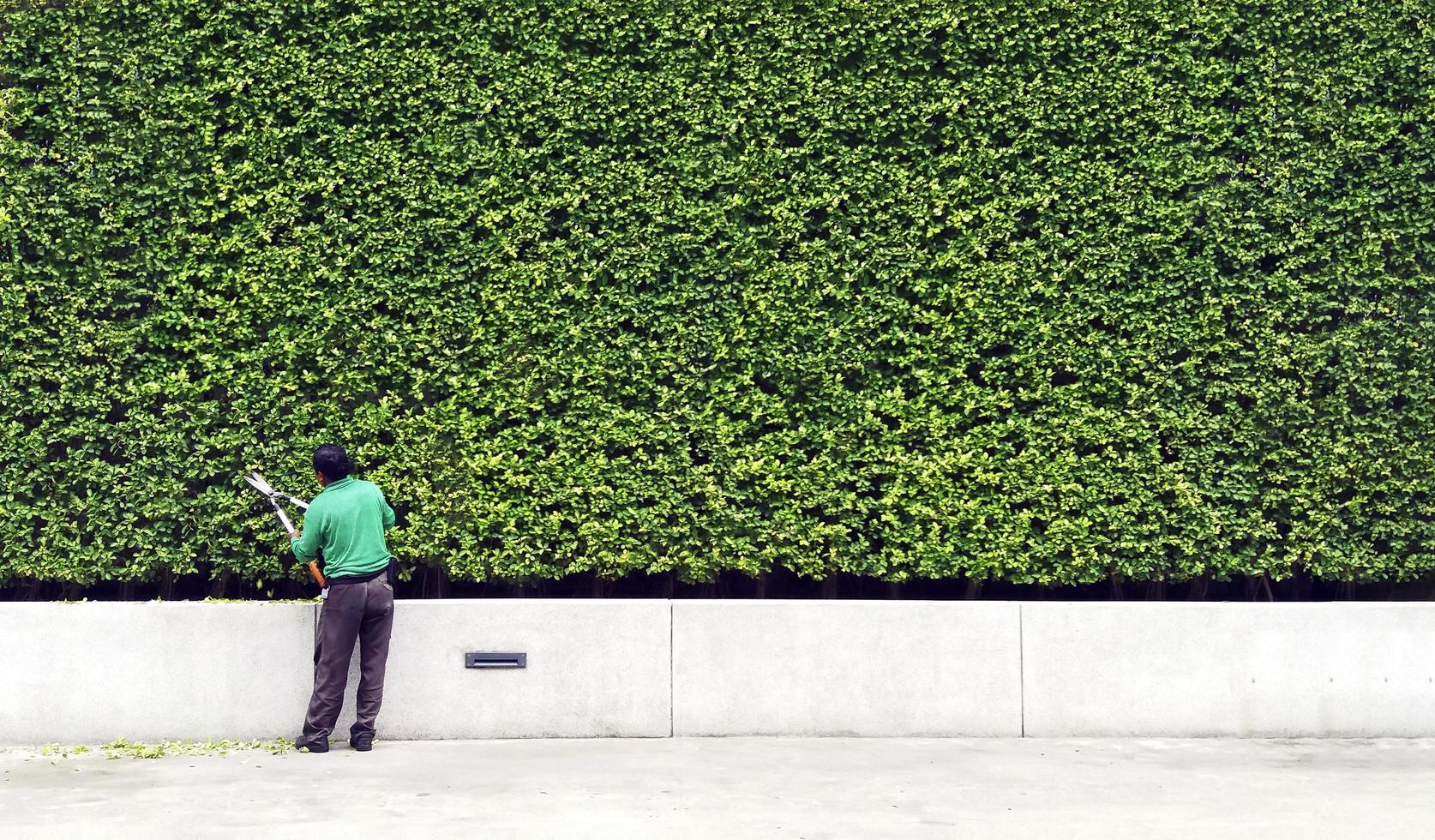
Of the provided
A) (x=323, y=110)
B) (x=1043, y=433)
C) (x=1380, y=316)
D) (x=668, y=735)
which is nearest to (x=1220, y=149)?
(x=1380, y=316)

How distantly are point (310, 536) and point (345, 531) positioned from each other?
0.65ft

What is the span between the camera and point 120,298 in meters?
8.80

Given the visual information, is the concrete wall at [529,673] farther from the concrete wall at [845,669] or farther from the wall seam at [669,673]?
the concrete wall at [845,669]

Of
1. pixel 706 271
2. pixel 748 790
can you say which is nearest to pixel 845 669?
pixel 748 790

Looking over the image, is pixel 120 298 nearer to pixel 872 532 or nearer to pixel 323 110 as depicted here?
pixel 323 110

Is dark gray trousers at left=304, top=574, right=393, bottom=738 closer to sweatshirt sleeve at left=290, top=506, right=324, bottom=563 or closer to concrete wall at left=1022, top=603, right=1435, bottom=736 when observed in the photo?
sweatshirt sleeve at left=290, top=506, right=324, bottom=563

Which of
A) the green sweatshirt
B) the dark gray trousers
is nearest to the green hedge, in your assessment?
the green sweatshirt

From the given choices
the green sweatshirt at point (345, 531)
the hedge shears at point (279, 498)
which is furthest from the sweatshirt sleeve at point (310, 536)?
the hedge shears at point (279, 498)

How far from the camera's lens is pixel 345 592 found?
8.38 metres

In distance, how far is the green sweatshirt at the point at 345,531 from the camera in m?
8.33

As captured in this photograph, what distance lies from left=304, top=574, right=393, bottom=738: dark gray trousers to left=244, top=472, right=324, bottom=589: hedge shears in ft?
0.52

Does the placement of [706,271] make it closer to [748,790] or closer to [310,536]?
Result: [310,536]

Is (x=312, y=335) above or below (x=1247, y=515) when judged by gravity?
above

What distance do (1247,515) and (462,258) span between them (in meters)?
5.12
